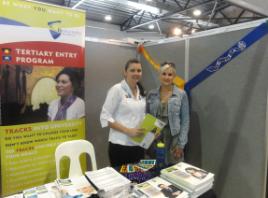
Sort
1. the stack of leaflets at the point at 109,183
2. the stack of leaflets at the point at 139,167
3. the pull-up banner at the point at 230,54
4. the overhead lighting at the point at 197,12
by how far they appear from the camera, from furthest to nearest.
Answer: the overhead lighting at the point at 197,12 < the pull-up banner at the point at 230,54 < the stack of leaflets at the point at 139,167 < the stack of leaflets at the point at 109,183

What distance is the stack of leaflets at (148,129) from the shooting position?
1588 mm

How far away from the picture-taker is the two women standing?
1712 millimetres

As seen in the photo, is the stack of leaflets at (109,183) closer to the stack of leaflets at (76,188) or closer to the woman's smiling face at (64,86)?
the stack of leaflets at (76,188)

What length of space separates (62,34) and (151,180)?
142cm

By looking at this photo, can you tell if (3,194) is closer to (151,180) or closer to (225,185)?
(151,180)

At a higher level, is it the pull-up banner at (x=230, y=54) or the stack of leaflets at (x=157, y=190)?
the pull-up banner at (x=230, y=54)

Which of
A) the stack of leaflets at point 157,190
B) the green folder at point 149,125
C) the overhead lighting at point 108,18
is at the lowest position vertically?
the stack of leaflets at point 157,190

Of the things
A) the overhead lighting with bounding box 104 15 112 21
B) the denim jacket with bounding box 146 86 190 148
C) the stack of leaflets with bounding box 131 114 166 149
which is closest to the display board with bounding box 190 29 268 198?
the denim jacket with bounding box 146 86 190 148

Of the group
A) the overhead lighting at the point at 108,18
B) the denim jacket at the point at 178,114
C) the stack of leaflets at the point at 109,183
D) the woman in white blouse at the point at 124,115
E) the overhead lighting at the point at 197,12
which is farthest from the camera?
the overhead lighting at the point at 108,18

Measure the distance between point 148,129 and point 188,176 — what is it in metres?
0.52

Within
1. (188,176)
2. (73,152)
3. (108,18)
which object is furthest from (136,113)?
(108,18)

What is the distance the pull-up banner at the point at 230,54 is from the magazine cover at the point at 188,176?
979 millimetres

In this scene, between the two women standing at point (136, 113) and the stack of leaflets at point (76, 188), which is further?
the two women standing at point (136, 113)

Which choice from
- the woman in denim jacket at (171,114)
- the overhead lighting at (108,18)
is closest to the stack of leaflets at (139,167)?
the woman in denim jacket at (171,114)
